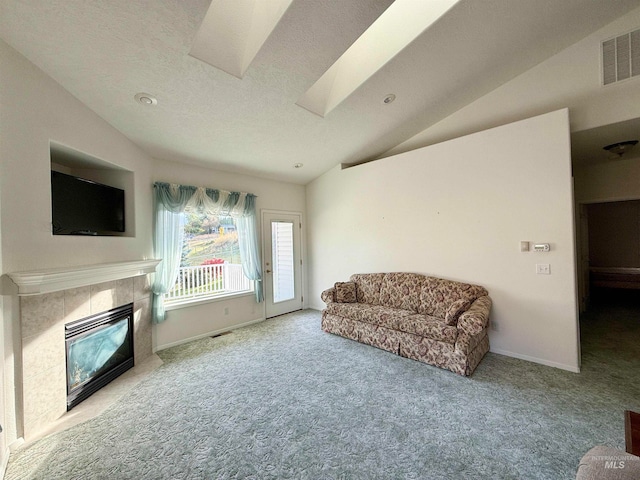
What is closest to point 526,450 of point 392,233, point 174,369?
point 392,233

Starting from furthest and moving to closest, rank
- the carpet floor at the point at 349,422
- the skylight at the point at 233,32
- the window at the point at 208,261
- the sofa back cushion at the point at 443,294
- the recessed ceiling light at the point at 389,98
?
the window at the point at 208,261, the sofa back cushion at the point at 443,294, the recessed ceiling light at the point at 389,98, the skylight at the point at 233,32, the carpet floor at the point at 349,422

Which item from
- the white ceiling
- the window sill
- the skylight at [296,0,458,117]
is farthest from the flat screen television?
the skylight at [296,0,458,117]

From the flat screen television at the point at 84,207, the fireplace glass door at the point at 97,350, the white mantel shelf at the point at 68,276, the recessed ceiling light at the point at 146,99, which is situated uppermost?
the recessed ceiling light at the point at 146,99

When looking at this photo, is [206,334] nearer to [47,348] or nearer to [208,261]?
[208,261]

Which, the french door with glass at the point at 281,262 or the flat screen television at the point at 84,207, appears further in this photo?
the french door with glass at the point at 281,262

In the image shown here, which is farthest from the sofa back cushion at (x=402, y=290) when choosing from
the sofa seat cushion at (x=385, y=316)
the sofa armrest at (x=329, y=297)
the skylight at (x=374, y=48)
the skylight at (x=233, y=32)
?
the skylight at (x=233, y=32)

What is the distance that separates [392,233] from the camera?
405 cm

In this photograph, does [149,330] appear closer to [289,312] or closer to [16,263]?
[16,263]

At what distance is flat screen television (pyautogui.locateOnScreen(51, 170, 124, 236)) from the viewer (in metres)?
2.20

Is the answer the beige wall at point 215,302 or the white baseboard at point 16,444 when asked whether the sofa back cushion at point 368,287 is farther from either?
the white baseboard at point 16,444

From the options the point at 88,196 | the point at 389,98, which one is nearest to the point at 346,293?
the point at 389,98

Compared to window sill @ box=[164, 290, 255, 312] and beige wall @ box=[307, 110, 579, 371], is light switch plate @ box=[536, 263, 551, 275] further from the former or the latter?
window sill @ box=[164, 290, 255, 312]

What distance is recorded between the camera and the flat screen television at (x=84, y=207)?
2.20m

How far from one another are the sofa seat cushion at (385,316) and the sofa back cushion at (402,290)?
0.17 metres
